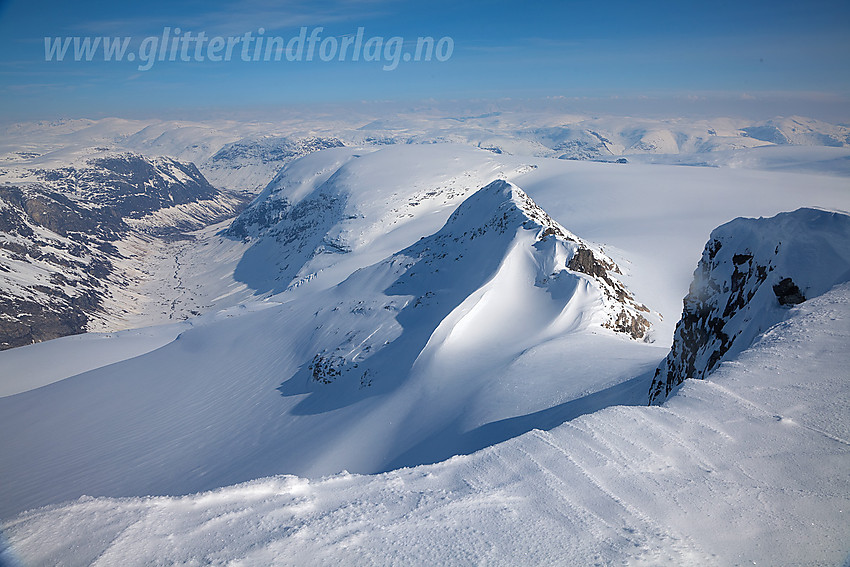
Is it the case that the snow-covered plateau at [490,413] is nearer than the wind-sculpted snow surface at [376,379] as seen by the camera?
Yes

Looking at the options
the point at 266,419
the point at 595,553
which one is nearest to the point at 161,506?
the point at 595,553

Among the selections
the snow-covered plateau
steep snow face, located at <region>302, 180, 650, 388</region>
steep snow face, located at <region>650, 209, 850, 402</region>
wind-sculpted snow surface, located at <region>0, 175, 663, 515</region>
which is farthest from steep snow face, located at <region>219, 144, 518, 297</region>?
steep snow face, located at <region>650, 209, 850, 402</region>

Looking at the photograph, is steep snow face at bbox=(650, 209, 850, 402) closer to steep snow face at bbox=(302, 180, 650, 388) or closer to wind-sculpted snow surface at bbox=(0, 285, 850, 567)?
wind-sculpted snow surface at bbox=(0, 285, 850, 567)

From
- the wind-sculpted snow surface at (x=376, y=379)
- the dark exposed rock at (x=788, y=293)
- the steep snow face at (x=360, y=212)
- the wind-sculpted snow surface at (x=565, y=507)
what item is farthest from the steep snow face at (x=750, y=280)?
the steep snow face at (x=360, y=212)

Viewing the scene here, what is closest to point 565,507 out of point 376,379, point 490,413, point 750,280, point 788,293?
point 788,293

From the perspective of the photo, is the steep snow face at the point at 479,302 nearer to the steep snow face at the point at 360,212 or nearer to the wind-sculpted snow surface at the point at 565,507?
the wind-sculpted snow surface at the point at 565,507
